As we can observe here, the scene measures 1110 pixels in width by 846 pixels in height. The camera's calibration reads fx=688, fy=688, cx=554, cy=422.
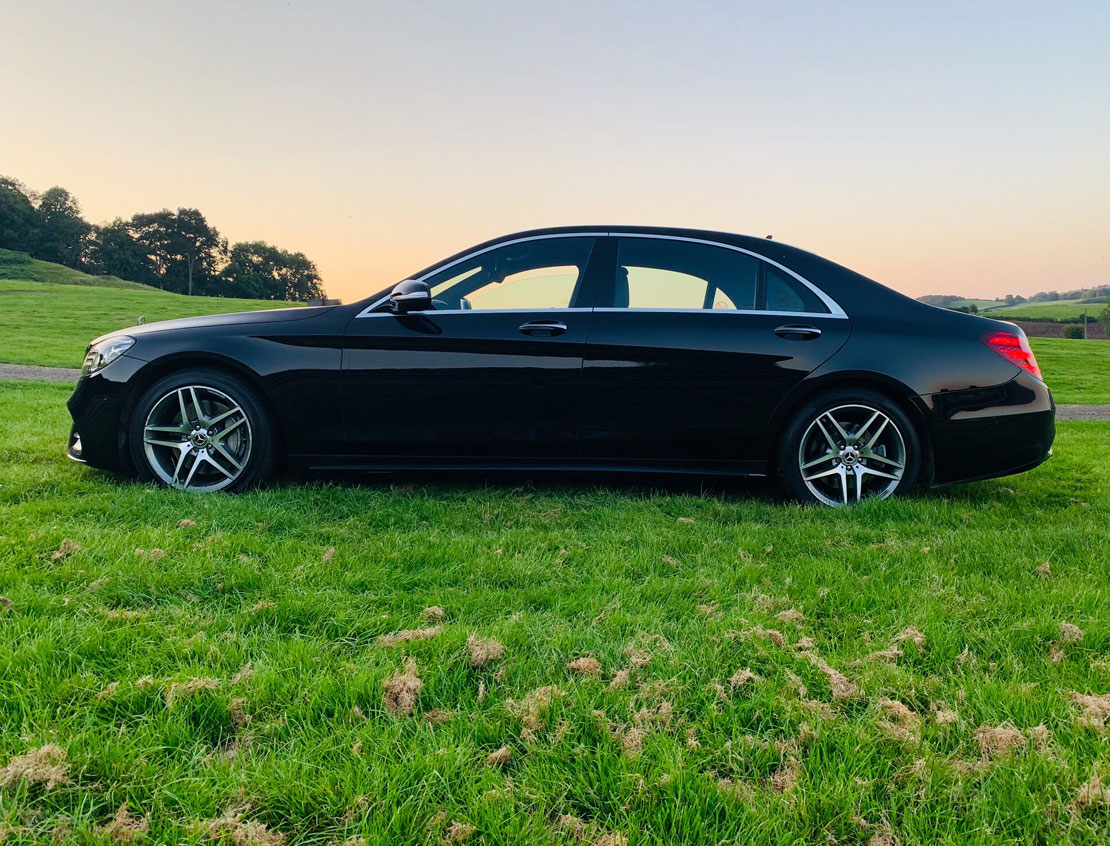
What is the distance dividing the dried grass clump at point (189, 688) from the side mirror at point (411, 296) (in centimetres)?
251

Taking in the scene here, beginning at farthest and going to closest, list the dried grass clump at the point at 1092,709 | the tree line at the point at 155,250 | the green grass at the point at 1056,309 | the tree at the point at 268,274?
the tree at the point at 268,274 < the tree line at the point at 155,250 < the green grass at the point at 1056,309 < the dried grass clump at the point at 1092,709

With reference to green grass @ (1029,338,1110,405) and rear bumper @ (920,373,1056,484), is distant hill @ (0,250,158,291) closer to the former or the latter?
green grass @ (1029,338,1110,405)

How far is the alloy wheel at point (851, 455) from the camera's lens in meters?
3.96

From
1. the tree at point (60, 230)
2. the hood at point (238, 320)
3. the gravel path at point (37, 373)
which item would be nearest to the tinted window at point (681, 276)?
the hood at point (238, 320)

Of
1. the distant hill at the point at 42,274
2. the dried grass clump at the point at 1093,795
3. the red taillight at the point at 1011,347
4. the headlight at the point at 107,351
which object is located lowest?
the dried grass clump at the point at 1093,795

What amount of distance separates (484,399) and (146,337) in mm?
2071

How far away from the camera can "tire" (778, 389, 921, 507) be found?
13.0ft

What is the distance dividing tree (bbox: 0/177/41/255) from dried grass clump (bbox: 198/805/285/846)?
94734mm

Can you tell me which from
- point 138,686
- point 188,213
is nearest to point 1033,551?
point 138,686

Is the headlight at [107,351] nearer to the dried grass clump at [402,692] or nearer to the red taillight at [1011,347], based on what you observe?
the dried grass clump at [402,692]

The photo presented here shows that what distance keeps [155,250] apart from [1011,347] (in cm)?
10319

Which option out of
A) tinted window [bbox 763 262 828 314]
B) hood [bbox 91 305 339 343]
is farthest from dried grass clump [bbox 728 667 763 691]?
hood [bbox 91 305 339 343]

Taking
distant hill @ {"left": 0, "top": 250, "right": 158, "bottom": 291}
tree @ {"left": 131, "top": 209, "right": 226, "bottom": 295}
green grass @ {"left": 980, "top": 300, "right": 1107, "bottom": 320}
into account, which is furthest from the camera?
tree @ {"left": 131, "top": 209, "right": 226, "bottom": 295}

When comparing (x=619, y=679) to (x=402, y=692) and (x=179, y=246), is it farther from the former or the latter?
(x=179, y=246)
